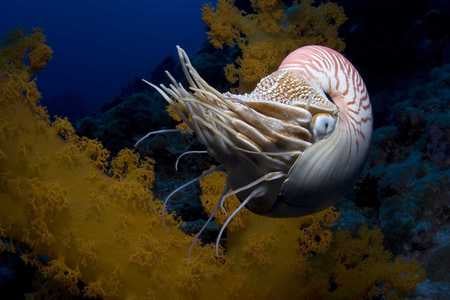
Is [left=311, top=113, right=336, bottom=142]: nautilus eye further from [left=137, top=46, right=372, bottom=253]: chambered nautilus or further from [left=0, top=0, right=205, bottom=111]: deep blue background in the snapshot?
[left=0, top=0, right=205, bottom=111]: deep blue background

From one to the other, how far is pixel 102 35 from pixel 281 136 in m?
69.8

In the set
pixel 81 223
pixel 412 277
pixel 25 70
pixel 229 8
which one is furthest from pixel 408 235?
pixel 25 70

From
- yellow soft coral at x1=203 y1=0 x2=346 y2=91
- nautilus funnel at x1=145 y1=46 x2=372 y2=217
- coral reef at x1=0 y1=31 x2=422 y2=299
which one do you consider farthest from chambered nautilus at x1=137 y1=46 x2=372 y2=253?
yellow soft coral at x1=203 y1=0 x2=346 y2=91

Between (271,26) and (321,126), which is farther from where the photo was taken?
(271,26)

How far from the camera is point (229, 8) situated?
115 inches

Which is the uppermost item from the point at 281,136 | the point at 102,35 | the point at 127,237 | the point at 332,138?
the point at 281,136

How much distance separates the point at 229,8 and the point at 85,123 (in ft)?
15.2

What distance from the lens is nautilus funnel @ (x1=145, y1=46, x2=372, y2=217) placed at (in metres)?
1.57

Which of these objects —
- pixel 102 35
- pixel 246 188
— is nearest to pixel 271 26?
→ pixel 246 188

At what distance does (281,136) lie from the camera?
157 centimetres

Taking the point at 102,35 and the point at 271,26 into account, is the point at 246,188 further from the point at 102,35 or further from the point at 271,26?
the point at 102,35

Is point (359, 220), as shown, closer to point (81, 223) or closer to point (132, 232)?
point (132, 232)

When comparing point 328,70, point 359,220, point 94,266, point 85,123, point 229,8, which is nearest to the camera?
point 328,70

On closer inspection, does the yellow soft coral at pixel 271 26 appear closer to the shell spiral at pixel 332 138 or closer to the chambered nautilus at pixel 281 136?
the shell spiral at pixel 332 138
